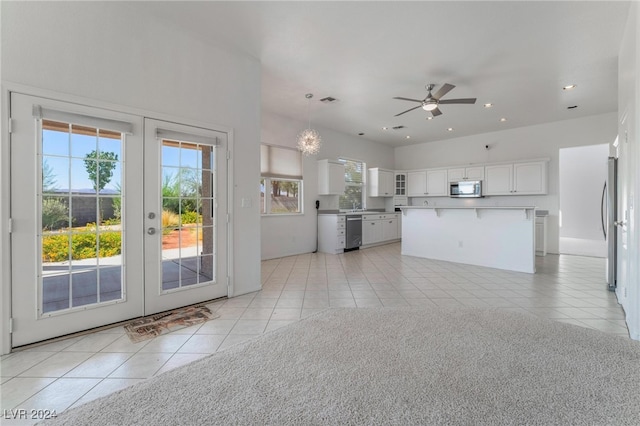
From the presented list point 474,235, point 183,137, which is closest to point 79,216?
point 183,137

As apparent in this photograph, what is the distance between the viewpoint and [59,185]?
2475mm

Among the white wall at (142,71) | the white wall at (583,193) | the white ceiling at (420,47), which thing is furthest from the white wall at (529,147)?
the white wall at (142,71)

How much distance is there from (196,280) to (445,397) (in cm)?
283

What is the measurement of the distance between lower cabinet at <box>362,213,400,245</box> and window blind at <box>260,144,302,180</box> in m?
2.27

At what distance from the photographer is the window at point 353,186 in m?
8.07

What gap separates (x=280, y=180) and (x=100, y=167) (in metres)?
3.97

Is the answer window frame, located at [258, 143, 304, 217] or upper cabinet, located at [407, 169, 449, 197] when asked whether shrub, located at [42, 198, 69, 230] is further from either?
upper cabinet, located at [407, 169, 449, 197]

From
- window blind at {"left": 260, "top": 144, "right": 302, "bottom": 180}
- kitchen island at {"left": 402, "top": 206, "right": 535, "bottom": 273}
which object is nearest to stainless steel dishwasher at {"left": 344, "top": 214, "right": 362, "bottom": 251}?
kitchen island at {"left": 402, "top": 206, "right": 535, "bottom": 273}

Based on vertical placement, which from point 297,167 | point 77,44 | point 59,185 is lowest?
point 59,185

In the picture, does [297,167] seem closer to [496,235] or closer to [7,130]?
[496,235]

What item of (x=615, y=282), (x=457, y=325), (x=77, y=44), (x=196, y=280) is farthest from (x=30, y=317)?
(x=615, y=282)

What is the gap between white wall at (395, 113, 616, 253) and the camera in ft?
20.7

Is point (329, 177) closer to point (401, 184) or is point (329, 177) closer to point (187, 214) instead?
point (401, 184)

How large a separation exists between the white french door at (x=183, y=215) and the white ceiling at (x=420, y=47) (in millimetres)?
1102
